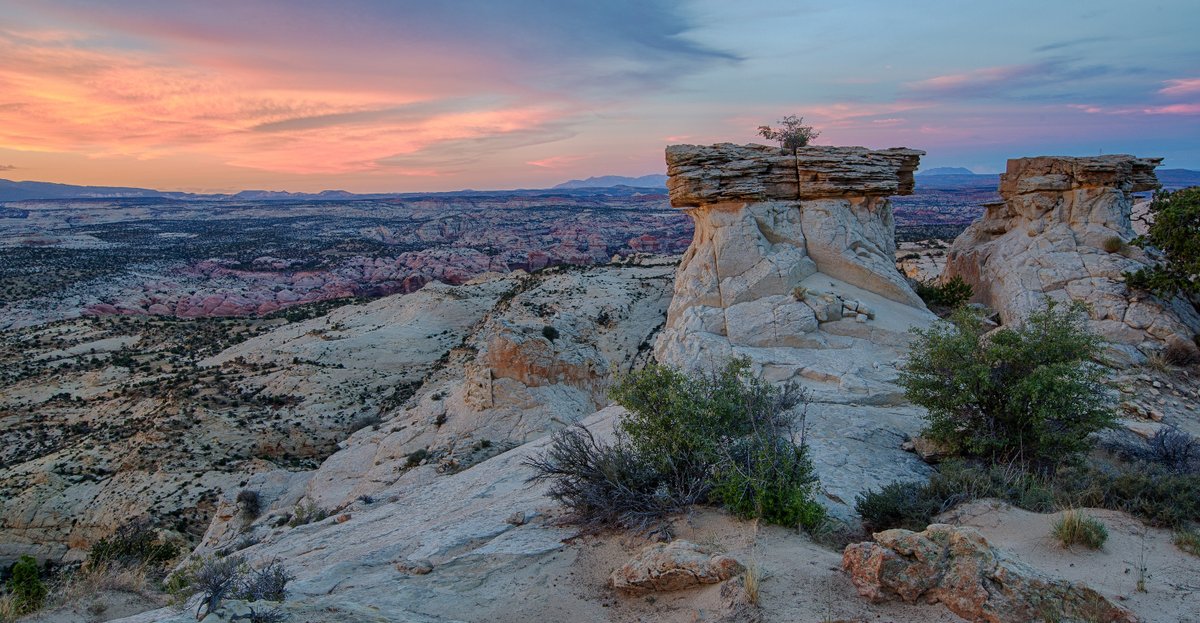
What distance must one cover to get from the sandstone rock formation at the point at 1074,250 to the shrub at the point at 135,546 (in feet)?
64.8

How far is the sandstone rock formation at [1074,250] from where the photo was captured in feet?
45.7

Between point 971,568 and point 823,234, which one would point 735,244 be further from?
point 971,568

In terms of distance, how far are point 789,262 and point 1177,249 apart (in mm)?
8546

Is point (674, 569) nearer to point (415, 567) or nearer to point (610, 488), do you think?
point (610, 488)

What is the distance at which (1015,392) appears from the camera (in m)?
7.30

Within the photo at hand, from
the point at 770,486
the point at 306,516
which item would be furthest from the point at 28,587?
the point at 770,486

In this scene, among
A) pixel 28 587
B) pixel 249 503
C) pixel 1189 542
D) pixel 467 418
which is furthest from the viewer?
pixel 467 418

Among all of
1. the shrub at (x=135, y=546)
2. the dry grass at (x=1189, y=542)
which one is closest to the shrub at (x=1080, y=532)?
the dry grass at (x=1189, y=542)

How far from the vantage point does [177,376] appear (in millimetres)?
24578

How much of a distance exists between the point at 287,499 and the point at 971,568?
14188 mm

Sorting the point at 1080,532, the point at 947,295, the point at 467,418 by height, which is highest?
the point at 947,295

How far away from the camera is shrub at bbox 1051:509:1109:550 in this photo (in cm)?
513

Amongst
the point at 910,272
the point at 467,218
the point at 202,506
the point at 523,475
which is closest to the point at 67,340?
the point at 202,506

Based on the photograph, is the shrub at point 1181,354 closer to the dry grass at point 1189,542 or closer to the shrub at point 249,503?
the dry grass at point 1189,542
